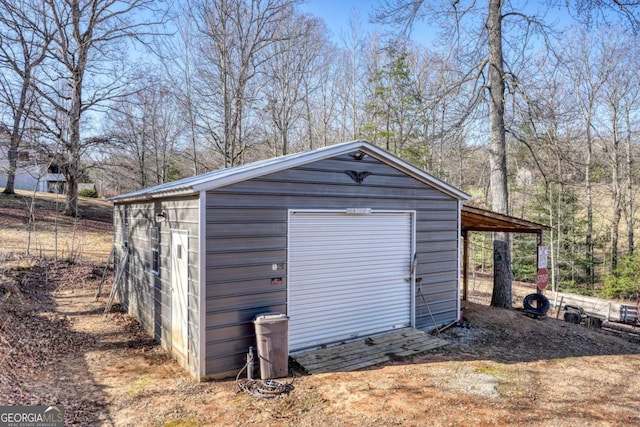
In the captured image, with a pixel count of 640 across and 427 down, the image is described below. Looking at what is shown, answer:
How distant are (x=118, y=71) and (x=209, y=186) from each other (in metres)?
14.2

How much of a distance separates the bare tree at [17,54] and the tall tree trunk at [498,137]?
461 inches

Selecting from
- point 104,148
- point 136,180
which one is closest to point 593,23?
point 104,148

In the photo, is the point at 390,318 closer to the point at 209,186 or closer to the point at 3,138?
the point at 209,186

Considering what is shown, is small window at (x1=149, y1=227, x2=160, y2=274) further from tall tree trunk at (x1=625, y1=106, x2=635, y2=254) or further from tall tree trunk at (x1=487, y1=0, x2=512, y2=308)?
tall tree trunk at (x1=625, y1=106, x2=635, y2=254)

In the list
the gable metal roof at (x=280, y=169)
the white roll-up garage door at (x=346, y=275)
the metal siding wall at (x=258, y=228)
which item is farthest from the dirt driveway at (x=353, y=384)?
the gable metal roof at (x=280, y=169)

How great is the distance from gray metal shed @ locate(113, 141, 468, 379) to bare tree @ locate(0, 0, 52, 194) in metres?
7.50

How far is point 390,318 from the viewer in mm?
6902

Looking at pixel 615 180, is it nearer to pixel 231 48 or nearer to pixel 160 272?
pixel 231 48

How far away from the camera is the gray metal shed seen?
16.7 feet

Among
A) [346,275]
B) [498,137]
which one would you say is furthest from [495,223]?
[346,275]

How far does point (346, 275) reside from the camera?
6.43 m

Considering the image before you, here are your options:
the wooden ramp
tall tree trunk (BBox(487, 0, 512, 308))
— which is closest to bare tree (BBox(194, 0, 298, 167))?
tall tree trunk (BBox(487, 0, 512, 308))

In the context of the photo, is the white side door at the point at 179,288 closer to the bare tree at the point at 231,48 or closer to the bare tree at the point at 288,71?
the bare tree at the point at 231,48

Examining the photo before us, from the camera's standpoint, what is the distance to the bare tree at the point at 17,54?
1180cm
